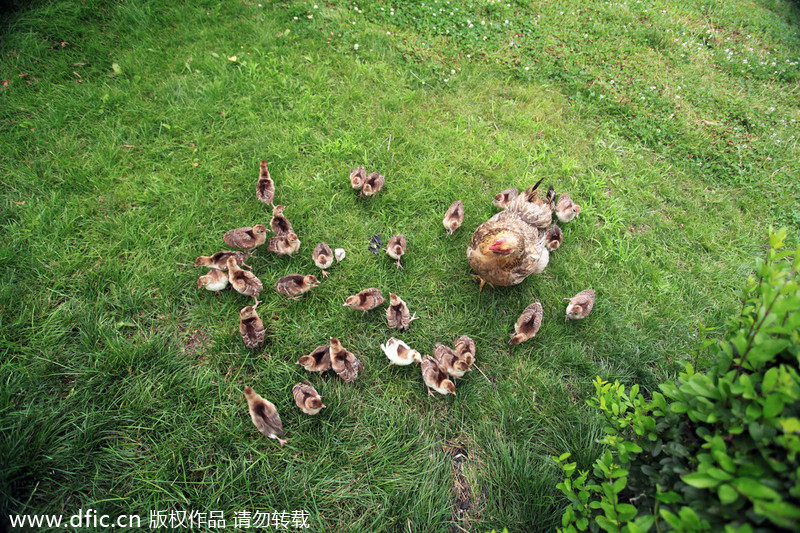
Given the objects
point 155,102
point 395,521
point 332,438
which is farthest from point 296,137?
point 395,521

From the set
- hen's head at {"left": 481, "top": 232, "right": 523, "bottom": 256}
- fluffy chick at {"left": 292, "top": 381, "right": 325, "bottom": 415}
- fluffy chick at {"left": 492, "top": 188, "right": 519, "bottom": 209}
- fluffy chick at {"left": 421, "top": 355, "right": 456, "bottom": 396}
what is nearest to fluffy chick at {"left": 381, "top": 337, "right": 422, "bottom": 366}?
fluffy chick at {"left": 421, "top": 355, "right": 456, "bottom": 396}

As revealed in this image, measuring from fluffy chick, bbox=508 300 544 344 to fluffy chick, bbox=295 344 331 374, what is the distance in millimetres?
1794

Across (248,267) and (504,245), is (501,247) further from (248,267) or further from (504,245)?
(248,267)

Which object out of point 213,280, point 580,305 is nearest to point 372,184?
point 213,280

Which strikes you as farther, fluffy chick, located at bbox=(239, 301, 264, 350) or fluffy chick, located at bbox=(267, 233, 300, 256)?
fluffy chick, located at bbox=(267, 233, 300, 256)

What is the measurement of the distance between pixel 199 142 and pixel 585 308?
505cm

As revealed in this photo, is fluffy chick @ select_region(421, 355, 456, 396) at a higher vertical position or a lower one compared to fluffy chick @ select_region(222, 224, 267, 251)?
lower

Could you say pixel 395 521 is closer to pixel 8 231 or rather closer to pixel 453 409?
pixel 453 409

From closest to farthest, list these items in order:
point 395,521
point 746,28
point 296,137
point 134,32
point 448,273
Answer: point 395,521, point 448,273, point 296,137, point 134,32, point 746,28

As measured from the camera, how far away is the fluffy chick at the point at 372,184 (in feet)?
14.5

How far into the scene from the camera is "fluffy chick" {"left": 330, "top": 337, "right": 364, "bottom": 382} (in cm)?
323

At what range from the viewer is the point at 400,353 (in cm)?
336

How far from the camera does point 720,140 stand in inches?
228

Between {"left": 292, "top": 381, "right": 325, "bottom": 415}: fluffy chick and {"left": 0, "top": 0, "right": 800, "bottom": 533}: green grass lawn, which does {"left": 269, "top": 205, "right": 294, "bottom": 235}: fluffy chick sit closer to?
{"left": 0, "top": 0, "right": 800, "bottom": 533}: green grass lawn
